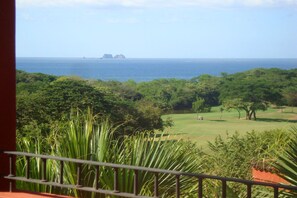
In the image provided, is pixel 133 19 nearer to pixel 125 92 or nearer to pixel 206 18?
pixel 206 18

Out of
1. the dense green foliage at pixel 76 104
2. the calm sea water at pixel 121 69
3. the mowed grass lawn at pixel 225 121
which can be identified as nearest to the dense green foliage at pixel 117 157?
the dense green foliage at pixel 76 104

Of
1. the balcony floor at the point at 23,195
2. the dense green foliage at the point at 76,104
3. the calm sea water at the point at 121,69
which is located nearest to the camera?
the balcony floor at the point at 23,195

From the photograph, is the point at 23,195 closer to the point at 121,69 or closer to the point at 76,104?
the point at 76,104

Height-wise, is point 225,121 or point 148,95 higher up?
point 148,95

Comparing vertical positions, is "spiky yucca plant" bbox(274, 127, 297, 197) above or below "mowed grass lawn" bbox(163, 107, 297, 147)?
above

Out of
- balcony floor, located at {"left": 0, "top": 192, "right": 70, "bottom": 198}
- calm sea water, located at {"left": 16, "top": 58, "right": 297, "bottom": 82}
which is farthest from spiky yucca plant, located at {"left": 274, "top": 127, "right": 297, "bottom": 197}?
calm sea water, located at {"left": 16, "top": 58, "right": 297, "bottom": 82}

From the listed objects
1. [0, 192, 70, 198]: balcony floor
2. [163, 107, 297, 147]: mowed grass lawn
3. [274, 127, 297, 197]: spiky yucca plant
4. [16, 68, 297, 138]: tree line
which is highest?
[274, 127, 297, 197]: spiky yucca plant

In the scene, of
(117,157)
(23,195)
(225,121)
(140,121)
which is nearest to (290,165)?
(117,157)

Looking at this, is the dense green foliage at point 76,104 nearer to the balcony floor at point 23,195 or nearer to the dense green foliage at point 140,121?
the dense green foliage at point 140,121

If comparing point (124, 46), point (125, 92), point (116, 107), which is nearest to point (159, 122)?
point (116, 107)

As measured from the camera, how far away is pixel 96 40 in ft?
266

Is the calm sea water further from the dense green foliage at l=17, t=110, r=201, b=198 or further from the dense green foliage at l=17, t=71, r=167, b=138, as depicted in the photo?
the dense green foliage at l=17, t=110, r=201, b=198

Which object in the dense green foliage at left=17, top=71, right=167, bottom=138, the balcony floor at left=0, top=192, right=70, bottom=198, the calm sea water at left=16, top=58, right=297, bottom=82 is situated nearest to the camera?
the balcony floor at left=0, top=192, right=70, bottom=198

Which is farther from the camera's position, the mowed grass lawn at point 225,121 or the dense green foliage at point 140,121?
the mowed grass lawn at point 225,121
